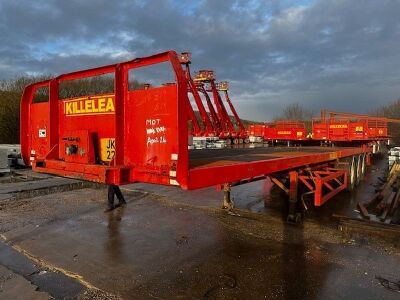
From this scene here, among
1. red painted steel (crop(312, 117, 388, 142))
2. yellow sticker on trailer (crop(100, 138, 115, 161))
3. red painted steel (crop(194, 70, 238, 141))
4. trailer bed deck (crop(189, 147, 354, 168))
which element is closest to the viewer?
yellow sticker on trailer (crop(100, 138, 115, 161))

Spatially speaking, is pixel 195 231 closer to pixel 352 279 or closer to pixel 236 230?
pixel 236 230

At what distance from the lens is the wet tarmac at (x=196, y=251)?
15.9 feet

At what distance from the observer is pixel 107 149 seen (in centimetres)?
449

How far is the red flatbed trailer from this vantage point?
148 inches

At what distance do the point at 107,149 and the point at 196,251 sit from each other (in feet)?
8.51

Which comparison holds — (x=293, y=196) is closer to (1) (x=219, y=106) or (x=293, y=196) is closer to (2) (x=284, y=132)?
(2) (x=284, y=132)

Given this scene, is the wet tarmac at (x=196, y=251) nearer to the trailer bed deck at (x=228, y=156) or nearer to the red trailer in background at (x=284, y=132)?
the trailer bed deck at (x=228, y=156)

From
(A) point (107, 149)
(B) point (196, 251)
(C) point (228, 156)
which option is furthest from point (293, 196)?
(A) point (107, 149)

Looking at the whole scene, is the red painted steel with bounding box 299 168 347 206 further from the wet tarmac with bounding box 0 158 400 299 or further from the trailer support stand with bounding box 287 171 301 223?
the wet tarmac with bounding box 0 158 400 299

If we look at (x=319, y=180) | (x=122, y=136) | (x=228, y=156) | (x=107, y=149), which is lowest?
(x=319, y=180)

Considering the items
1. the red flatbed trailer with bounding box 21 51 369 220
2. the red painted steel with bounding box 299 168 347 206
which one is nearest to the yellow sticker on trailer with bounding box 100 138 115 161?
the red flatbed trailer with bounding box 21 51 369 220

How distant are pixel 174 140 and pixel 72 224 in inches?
195

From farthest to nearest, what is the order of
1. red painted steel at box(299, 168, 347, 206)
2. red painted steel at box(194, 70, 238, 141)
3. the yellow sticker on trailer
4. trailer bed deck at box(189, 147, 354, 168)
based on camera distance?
red painted steel at box(194, 70, 238, 141) → red painted steel at box(299, 168, 347, 206) → trailer bed deck at box(189, 147, 354, 168) → the yellow sticker on trailer

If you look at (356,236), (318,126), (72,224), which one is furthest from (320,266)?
(318,126)
